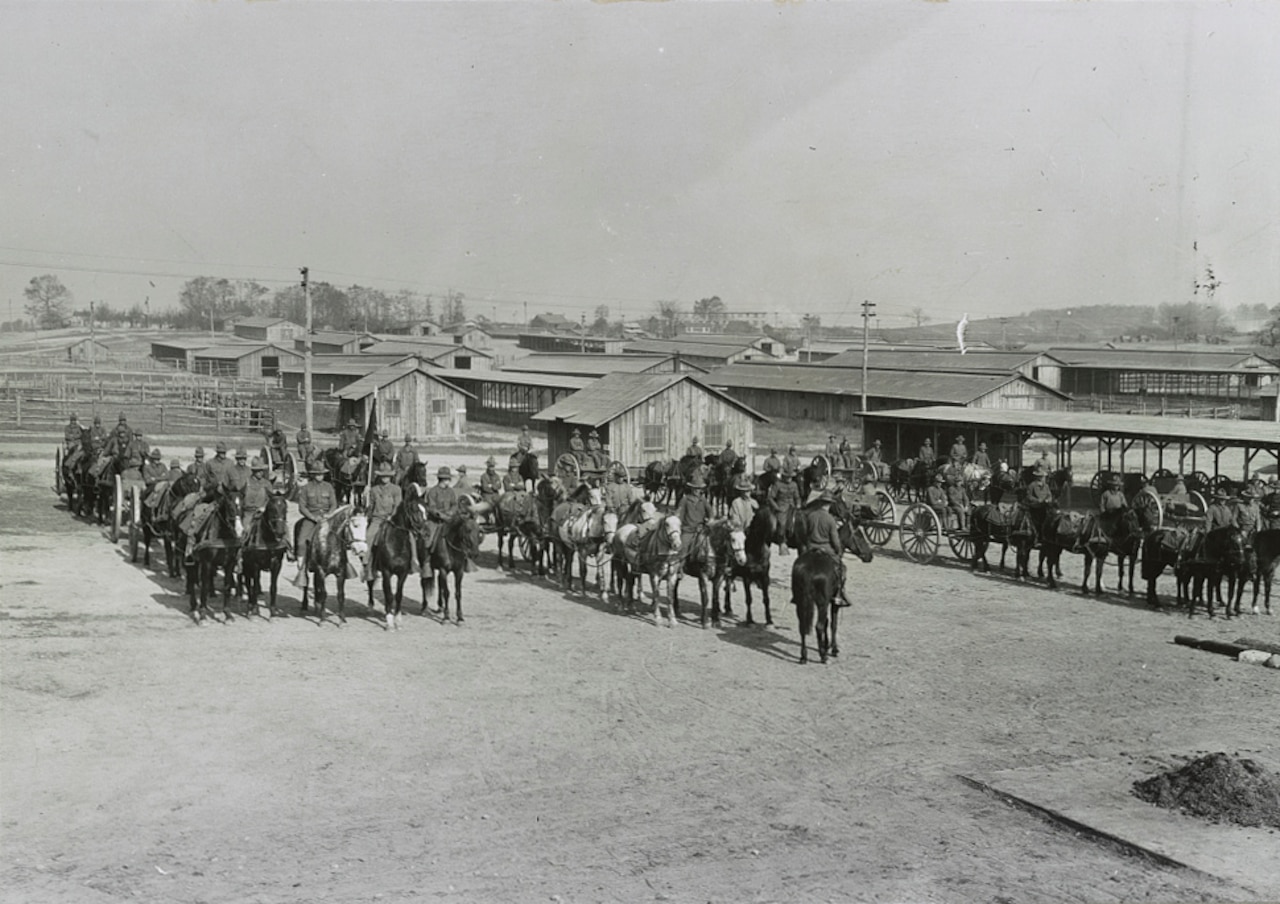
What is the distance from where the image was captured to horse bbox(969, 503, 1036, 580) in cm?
2114

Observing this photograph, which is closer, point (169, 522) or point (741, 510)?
point (741, 510)

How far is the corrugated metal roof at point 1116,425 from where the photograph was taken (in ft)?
82.5

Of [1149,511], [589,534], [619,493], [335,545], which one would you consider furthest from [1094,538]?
[335,545]

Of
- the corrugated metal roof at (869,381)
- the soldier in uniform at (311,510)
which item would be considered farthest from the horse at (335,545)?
the corrugated metal roof at (869,381)

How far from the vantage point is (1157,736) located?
40.2 ft

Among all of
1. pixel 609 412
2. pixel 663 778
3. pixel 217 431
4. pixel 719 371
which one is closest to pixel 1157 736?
pixel 663 778

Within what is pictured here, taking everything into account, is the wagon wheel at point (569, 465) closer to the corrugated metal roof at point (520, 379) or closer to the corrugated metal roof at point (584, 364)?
the corrugated metal roof at point (520, 379)

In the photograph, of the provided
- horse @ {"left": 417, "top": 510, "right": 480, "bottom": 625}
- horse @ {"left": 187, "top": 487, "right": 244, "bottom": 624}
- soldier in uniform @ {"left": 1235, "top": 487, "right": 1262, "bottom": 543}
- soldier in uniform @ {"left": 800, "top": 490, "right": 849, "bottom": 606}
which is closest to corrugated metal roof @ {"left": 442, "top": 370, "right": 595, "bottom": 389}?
horse @ {"left": 417, "top": 510, "right": 480, "bottom": 625}

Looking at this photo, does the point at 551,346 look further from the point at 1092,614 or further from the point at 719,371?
the point at 1092,614

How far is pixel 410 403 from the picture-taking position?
50656 mm

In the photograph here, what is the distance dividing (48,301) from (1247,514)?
136 m

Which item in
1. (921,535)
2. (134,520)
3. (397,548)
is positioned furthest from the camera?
(921,535)

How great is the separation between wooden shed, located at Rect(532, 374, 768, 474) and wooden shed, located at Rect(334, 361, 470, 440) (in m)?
13.0

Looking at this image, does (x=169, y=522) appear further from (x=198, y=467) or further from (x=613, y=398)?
(x=613, y=398)
